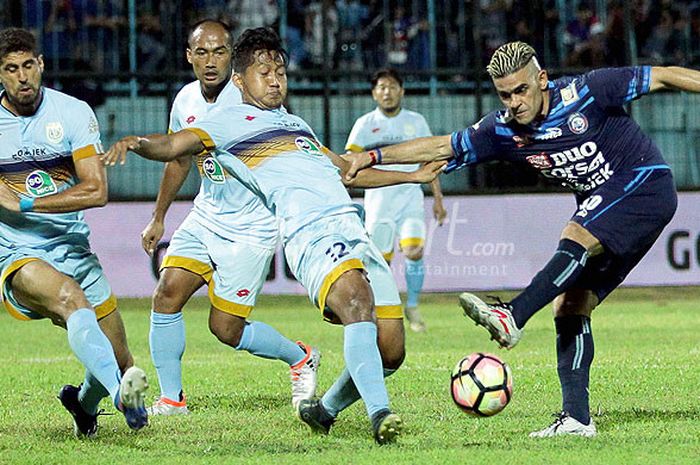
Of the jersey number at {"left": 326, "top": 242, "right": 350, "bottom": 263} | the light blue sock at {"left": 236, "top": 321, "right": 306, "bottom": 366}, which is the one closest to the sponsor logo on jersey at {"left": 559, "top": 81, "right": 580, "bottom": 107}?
the jersey number at {"left": 326, "top": 242, "right": 350, "bottom": 263}

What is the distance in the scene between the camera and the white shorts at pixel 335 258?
6430 millimetres

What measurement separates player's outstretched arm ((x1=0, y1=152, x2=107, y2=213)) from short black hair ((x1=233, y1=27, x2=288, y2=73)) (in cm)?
88

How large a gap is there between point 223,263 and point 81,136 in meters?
1.32

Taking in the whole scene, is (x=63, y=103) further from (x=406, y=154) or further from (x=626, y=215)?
(x=626, y=215)

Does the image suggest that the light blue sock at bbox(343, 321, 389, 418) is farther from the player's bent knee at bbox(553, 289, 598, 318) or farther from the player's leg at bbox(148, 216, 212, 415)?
the player's leg at bbox(148, 216, 212, 415)

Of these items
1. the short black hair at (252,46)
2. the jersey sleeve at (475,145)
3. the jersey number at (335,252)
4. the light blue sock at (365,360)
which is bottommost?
the light blue sock at (365,360)

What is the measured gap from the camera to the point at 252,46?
270 inches

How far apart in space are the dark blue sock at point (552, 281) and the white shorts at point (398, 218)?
7.26 m

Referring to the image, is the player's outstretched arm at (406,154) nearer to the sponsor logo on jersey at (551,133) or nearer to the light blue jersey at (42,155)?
the sponsor logo on jersey at (551,133)

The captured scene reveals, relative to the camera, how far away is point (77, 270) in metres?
7.02

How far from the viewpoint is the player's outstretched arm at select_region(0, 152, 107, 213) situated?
6629mm

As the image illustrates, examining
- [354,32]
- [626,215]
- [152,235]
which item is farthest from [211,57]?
[354,32]

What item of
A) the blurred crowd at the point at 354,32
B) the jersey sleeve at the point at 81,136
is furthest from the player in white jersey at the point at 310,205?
the blurred crowd at the point at 354,32

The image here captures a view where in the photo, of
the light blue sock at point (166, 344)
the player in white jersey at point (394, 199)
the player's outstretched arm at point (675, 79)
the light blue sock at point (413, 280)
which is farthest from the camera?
the player in white jersey at point (394, 199)
